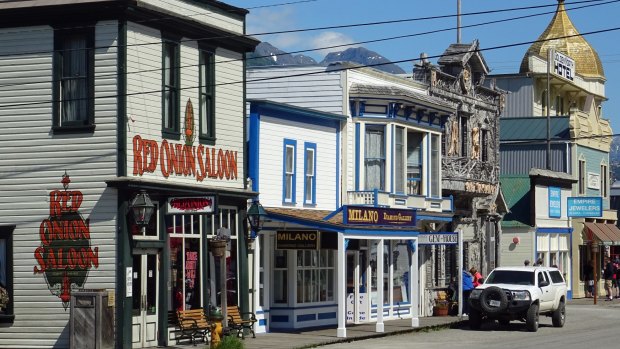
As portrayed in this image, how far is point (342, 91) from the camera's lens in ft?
116

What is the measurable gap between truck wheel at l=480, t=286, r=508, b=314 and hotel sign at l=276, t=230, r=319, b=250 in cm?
559

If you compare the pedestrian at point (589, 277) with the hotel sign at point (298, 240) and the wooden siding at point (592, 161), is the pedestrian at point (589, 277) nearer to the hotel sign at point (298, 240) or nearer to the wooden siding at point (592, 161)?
the wooden siding at point (592, 161)

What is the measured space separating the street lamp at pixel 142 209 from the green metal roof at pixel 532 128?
3590 cm

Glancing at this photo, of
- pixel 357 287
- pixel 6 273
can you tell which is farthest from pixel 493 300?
pixel 6 273

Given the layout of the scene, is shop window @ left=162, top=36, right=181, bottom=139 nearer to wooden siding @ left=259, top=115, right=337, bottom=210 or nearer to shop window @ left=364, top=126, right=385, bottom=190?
wooden siding @ left=259, top=115, right=337, bottom=210

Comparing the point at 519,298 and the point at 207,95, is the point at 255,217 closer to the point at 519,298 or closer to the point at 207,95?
the point at 207,95

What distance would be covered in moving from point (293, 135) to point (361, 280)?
590cm

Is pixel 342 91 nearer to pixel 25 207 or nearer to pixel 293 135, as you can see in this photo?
Answer: pixel 293 135

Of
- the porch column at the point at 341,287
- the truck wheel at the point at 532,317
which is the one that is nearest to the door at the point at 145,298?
the porch column at the point at 341,287

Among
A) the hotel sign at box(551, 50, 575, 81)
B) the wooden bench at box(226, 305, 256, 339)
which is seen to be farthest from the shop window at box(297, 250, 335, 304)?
the hotel sign at box(551, 50, 575, 81)

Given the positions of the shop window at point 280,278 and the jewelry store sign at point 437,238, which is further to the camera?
the jewelry store sign at point 437,238

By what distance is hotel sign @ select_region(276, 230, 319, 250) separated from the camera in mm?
31219

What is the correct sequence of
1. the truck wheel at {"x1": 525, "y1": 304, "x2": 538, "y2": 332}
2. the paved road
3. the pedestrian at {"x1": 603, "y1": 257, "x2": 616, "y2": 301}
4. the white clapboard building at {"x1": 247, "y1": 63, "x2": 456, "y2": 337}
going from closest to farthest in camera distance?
the paved road, the white clapboard building at {"x1": 247, "y1": 63, "x2": 456, "y2": 337}, the truck wheel at {"x1": 525, "y1": 304, "x2": 538, "y2": 332}, the pedestrian at {"x1": 603, "y1": 257, "x2": 616, "y2": 301}

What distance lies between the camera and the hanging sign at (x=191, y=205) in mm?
25995
